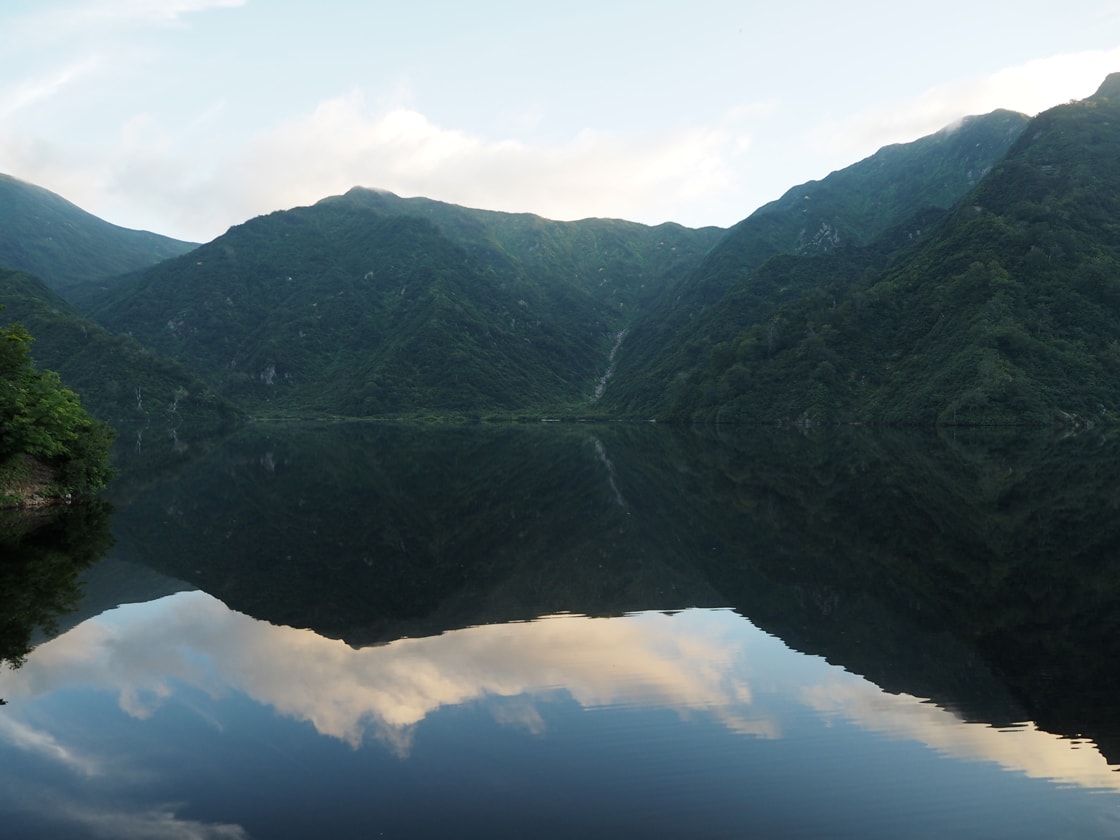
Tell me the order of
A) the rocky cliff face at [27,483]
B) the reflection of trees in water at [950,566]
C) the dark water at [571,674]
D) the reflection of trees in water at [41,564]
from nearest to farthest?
the dark water at [571,674], the reflection of trees in water at [950,566], the reflection of trees in water at [41,564], the rocky cliff face at [27,483]

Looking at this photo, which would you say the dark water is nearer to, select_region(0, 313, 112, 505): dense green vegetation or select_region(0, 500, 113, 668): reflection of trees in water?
select_region(0, 500, 113, 668): reflection of trees in water

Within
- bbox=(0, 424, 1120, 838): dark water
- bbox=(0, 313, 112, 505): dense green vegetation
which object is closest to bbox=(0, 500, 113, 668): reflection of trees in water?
bbox=(0, 424, 1120, 838): dark water

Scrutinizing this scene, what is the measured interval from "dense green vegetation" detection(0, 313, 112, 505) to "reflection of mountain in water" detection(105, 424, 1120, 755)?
231 inches

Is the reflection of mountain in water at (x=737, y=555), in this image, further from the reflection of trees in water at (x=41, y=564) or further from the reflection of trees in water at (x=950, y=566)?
the reflection of trees in water at (x=41, y=564)

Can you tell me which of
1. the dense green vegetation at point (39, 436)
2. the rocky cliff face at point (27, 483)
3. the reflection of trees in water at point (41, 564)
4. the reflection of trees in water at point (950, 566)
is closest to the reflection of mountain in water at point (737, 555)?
the reflection of trees in water at point (950, 566)

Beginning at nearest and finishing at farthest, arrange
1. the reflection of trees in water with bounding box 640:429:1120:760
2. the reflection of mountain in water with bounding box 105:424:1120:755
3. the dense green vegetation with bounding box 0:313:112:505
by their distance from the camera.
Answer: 1. the reflection of trees in water with bounding box 640:429:1120:760
2. the reflection of mountain in water with bounding box 105:424:1120:755
3. the dense green vegetation with bounding box 0:313:112:505

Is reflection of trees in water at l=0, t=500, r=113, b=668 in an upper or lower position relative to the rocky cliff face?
lower

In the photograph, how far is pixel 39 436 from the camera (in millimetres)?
56594

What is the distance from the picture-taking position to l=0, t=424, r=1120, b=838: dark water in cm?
1566

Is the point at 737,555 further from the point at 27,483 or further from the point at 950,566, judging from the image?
the point at 27,483

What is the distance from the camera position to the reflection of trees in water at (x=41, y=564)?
92.6ft

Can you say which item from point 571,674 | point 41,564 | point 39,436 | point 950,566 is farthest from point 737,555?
point 39,436

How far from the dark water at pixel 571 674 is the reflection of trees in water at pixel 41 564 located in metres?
0.27

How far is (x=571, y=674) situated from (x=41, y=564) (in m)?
30.4
